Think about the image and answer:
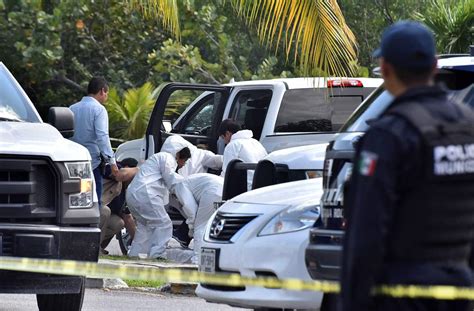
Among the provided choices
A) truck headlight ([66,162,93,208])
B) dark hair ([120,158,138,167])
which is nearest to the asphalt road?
truck headlight ([66,162,93,208])

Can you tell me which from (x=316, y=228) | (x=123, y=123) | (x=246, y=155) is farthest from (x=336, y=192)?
(x=123, y=123)

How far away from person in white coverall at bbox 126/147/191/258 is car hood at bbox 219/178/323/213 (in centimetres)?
488

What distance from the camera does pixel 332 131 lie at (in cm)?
1380

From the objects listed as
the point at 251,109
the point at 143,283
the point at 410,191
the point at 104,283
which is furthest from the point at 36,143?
the point at 251,109

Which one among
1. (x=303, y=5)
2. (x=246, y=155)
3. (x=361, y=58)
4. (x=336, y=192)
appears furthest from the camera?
(x=361, y=58)

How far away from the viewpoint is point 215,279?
6.30m

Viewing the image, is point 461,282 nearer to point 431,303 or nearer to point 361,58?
point 431,303

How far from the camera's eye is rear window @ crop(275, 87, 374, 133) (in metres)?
13.8

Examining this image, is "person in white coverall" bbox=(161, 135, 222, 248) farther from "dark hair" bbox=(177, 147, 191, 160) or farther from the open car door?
the open car door

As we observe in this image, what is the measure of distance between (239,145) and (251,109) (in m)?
1.36

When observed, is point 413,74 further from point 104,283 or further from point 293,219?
point 104,283

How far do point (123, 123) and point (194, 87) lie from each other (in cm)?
1102

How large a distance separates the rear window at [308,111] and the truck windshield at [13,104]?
4.58 meters

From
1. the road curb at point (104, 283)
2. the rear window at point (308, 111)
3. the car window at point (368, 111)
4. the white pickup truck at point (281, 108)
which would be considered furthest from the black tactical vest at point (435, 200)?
the rear window at point (308, 111)
